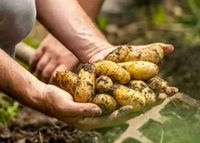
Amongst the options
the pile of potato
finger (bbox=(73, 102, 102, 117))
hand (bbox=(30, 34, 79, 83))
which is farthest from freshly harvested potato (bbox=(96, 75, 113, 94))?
hand (bbox=(30, 34, 79, 83))

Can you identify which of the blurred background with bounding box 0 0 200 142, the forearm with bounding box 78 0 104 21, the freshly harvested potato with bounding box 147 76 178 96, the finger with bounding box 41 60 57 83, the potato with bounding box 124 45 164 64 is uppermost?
the potato with bounding box 124 45 164 64

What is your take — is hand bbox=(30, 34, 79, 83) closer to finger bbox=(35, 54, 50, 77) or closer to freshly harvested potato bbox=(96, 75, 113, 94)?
finger bbox=(35, 54, 50, 77)

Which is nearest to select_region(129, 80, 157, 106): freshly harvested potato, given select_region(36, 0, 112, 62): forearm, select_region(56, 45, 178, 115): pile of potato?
select_region(56, 45, 178, 115): pile of potato

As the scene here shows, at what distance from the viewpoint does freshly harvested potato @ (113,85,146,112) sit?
2516 millimetres

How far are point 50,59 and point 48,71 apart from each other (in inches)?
2.8

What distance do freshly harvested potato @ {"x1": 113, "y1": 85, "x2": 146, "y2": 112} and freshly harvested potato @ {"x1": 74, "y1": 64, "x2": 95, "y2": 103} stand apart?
0.26 ft

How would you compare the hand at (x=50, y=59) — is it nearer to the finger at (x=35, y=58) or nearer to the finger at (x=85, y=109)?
the finger at (x=35, y=58)

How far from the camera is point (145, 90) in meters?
→ 2.56

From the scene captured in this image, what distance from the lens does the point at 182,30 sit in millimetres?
4582

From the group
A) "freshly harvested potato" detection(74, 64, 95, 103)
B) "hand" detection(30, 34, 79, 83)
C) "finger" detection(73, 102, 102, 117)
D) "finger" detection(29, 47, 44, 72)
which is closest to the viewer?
"finger" detection(73, 102, 102, 117)

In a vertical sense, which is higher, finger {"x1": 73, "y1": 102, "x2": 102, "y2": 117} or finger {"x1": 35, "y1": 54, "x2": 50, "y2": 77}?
finger {"x1": 73, "y1": 102, "x2": 102, "y2": 117}

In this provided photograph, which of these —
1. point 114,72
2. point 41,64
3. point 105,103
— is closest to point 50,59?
point 41,64

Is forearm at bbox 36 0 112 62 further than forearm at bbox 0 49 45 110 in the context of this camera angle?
Yes

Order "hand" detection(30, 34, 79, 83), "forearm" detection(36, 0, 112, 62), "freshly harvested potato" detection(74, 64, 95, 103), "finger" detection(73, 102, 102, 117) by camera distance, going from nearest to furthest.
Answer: "finger" detection(73, 102, 102, 117) < "freshly harvested potato" detection(74, 64, 95, 103) < "forearm" detection(36, 0, 112, 62) < "hand" detection(30, 34, 79, 83)
